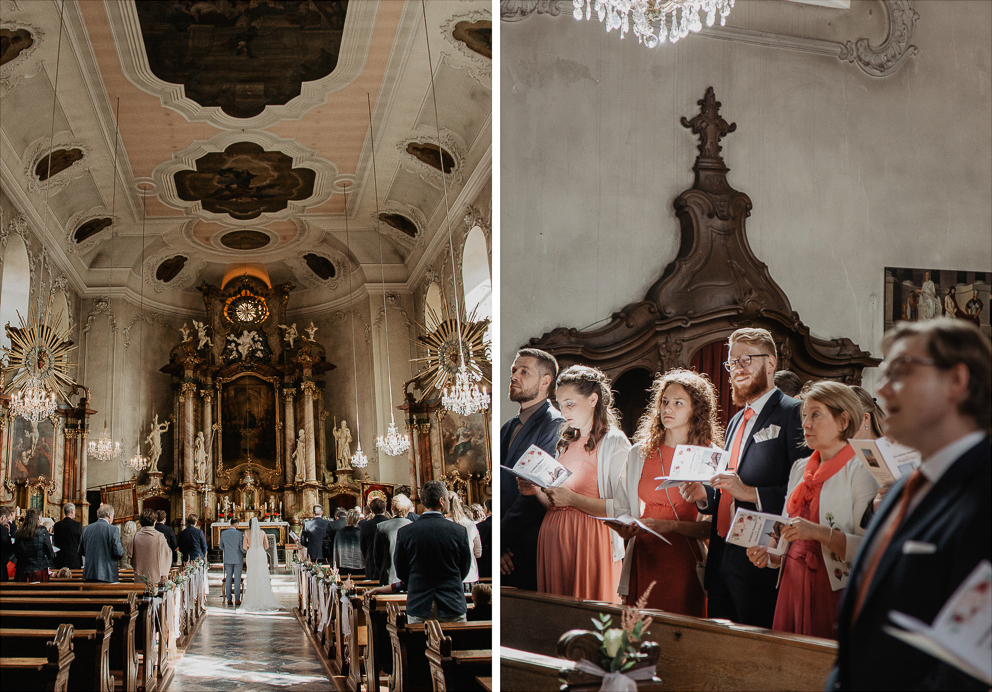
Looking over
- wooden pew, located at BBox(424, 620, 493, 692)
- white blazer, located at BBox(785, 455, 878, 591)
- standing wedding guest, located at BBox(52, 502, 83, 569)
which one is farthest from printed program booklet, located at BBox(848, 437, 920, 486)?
standing wedding guest, located at BBox(52, 502, 83, 569)

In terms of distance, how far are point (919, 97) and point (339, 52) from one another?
20.1 ft

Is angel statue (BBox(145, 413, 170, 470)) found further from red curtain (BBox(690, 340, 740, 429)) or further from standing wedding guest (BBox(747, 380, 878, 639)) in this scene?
standing wedding guest (BBox(747, 380, 878, 639))

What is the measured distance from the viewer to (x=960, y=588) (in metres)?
2.68

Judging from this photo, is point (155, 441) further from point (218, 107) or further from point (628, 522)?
point (628, 522)

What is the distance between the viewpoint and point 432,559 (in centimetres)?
543

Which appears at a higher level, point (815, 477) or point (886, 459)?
point (886, 459)

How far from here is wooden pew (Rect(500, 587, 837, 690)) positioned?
4.55m

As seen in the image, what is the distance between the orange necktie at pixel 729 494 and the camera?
6012mm

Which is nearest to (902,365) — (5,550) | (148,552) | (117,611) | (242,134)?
(117,611)

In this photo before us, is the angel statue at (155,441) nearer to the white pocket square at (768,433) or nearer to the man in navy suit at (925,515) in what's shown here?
the white pocket square at (768,433)

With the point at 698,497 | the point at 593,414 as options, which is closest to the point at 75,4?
the point at 593,414

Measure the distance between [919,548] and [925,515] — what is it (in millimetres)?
Result: 111

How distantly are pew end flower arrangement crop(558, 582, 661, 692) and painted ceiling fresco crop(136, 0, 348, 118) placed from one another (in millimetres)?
7097

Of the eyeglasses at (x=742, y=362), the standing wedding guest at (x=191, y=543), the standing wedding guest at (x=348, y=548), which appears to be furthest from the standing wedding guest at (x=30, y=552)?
the eyeglasses at (x=742, y=362)
